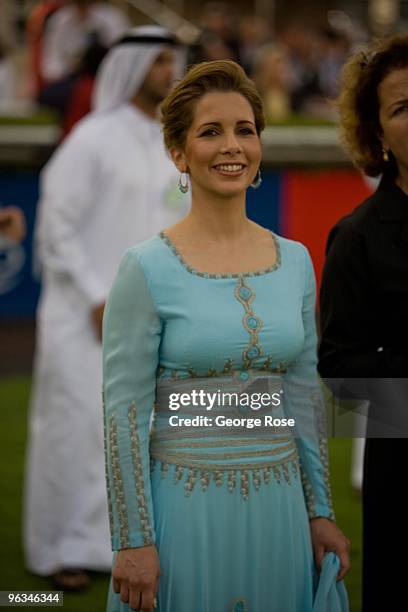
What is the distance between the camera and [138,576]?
2619mm

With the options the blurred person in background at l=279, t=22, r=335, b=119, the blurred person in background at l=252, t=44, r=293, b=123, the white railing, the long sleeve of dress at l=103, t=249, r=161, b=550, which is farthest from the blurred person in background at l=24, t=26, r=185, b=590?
the white railing

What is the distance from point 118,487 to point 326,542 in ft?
1.76

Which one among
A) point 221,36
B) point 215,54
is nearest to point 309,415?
point 215,54

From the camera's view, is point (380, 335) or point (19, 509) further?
point (19, 509)

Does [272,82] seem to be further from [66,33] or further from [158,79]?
[158,79]

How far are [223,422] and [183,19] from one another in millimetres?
18561

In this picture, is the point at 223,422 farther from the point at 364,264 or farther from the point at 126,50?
the point at 126,50

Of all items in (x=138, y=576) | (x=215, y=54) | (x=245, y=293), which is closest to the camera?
(x=138, y=576)

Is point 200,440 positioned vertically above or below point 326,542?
above

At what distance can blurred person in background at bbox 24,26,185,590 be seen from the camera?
5.05 m

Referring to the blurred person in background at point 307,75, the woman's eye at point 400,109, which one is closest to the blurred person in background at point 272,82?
the blurred person in background at point 307,75

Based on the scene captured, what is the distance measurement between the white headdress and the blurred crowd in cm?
421

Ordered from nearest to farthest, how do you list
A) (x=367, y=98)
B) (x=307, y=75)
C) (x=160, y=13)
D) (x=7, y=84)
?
(x=367, y=98), (x=7, y=84), (x=307, y=75), (x=160, y=13)

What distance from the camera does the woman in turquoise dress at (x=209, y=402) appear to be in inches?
105
